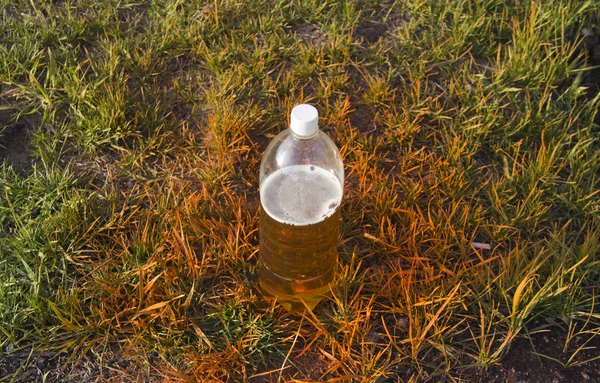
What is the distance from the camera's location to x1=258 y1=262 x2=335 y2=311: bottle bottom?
8.74 ft

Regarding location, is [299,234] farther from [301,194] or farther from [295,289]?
[295,289]

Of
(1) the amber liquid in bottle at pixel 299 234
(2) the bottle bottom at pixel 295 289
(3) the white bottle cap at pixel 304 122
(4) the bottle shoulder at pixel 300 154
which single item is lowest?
(2) the bottle bottom at pixel 295 289

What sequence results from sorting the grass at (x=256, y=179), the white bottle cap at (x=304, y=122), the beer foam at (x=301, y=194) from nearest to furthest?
the white bottle cap at (x=304, y=122)
the beer foam at (x=301, y=194)
the grass at (x=256, y=179)

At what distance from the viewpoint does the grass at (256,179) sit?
264 cm

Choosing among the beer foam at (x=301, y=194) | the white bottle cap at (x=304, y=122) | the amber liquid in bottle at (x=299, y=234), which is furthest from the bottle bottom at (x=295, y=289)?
the white bottle cap at (x=304, y=122)

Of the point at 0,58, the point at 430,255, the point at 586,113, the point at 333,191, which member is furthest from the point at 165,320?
the point at 586,113

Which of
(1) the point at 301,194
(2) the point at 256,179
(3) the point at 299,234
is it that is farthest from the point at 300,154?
(2) the point at 256,179

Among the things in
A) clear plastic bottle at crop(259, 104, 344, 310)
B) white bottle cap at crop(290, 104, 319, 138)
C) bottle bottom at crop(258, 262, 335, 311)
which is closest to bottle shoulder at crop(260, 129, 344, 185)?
clear plastic bottle at crop(259, 104, 344, 310)

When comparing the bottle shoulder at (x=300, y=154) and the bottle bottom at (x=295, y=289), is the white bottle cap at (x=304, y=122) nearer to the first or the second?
the bottle shoulder at (x=300, y=154)

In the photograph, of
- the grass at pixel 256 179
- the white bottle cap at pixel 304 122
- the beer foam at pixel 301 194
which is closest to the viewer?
the white bottle cap at pixel 304 122

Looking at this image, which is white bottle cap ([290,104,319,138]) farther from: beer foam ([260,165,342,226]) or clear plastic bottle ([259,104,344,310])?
beer foam ([260,165,342,226])

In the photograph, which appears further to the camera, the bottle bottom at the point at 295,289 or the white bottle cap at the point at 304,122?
the bottle bottom at the point at 295,289

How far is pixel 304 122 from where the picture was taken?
211 cm

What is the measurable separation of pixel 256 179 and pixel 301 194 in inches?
32.5
